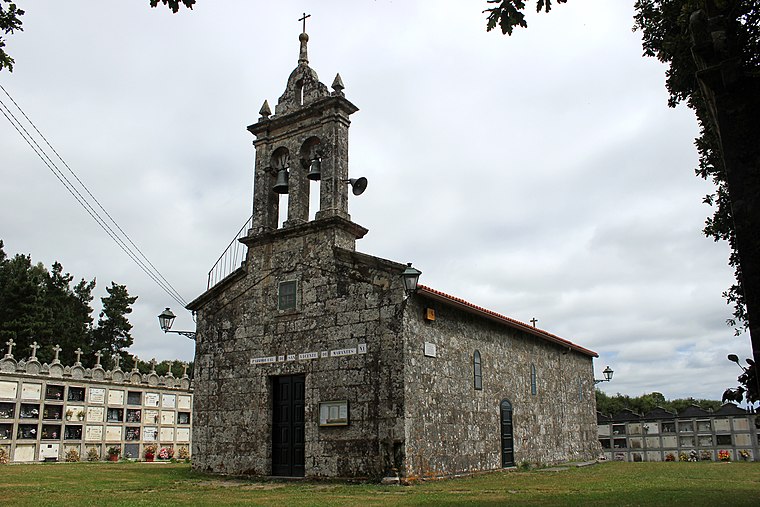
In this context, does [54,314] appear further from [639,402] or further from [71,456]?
[639,402]

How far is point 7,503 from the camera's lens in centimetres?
916

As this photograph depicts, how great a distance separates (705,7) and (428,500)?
7.45m

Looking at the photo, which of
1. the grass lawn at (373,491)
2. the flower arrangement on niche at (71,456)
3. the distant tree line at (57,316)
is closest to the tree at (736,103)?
the grass lawn at (373,491)

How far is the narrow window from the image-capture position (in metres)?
15.5

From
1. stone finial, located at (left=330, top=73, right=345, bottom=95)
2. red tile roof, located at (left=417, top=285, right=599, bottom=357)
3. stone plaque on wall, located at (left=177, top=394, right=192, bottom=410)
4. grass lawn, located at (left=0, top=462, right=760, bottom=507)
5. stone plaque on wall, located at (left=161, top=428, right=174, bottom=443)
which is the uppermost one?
stone finial, located at (left=330, top=73, right=345, bottom=95)

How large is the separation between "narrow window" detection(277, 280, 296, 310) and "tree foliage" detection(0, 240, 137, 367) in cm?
2680

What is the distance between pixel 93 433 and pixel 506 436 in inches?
611

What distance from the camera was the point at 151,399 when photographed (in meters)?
26.0

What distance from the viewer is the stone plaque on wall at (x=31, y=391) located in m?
22.0

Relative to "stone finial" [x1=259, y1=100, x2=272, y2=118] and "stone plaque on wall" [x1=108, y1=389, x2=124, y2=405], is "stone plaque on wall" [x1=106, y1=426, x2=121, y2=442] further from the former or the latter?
"stone finial" [x1=259, y1=100, x2=272, y2=118]

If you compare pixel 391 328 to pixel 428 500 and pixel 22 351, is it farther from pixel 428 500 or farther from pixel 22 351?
pixel 22 351

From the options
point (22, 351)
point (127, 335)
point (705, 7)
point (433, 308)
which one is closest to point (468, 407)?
point (433, 308)

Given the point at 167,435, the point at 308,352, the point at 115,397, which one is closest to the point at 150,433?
the point at 167,435

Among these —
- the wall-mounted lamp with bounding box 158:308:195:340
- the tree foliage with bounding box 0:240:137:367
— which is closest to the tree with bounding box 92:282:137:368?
the tree foliage with bounding box 0:240:137:367
